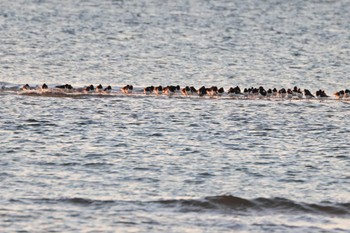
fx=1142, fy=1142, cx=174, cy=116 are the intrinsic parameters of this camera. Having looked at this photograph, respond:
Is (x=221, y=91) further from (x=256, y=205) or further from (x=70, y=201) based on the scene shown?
(x=70, y=201)

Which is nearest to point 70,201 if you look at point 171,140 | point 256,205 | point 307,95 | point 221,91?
point 256,205

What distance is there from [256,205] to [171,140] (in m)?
5.77

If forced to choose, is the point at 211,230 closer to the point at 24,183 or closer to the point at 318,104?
the point at 24,183

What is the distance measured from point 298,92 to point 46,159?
1105 cm

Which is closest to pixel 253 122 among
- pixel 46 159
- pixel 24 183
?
pixel 46 159

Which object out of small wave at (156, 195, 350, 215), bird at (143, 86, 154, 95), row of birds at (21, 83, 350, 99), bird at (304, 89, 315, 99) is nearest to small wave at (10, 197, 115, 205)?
small wave at (156, 195, 350, 215)

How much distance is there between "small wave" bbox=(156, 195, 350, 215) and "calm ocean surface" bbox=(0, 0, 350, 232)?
3 centimetres

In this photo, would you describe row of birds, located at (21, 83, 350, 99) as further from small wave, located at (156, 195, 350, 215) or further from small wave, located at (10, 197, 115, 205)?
small wave, located at (10, 197, 115, 205)

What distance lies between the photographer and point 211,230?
61.3 ft

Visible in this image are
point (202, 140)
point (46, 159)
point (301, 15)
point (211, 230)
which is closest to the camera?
point (211, 230)

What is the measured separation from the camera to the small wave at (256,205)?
2000 cm

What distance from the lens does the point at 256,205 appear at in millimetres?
20203

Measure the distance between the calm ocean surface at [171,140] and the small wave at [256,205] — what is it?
3 centimetres

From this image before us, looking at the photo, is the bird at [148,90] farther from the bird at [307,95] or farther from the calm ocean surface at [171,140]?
the bird at [307,95]
